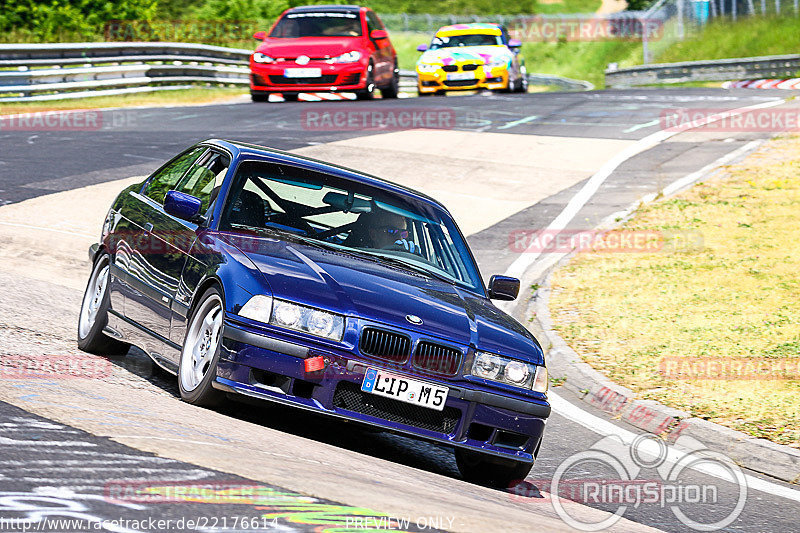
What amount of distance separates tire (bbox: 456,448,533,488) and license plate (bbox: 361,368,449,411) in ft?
1.86

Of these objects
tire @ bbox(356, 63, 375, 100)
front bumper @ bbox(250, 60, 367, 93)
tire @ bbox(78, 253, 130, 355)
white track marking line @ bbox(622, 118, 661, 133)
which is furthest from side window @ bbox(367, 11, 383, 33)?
tire @ bbox(78, 253, 130, 355)

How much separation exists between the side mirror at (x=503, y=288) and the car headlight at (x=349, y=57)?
18743mm

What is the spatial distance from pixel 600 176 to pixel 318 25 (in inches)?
415

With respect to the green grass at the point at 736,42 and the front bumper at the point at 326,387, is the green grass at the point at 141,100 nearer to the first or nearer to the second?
the front bumper at the point at 326,387

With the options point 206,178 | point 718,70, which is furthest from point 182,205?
point 718,70

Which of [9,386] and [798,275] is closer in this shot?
[9,386]

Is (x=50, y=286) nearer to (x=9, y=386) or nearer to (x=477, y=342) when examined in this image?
(x=9, y=386)

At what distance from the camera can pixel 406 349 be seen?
5.86 metres

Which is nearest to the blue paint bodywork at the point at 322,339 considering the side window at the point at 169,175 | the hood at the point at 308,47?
the side window at the point at 169,175

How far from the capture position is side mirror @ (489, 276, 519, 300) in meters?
7.34

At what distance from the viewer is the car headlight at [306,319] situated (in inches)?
229

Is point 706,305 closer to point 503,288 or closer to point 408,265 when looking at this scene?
point 503,288

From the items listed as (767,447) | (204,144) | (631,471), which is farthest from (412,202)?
(767,447)

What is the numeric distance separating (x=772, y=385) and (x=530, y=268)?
463 centimetres
